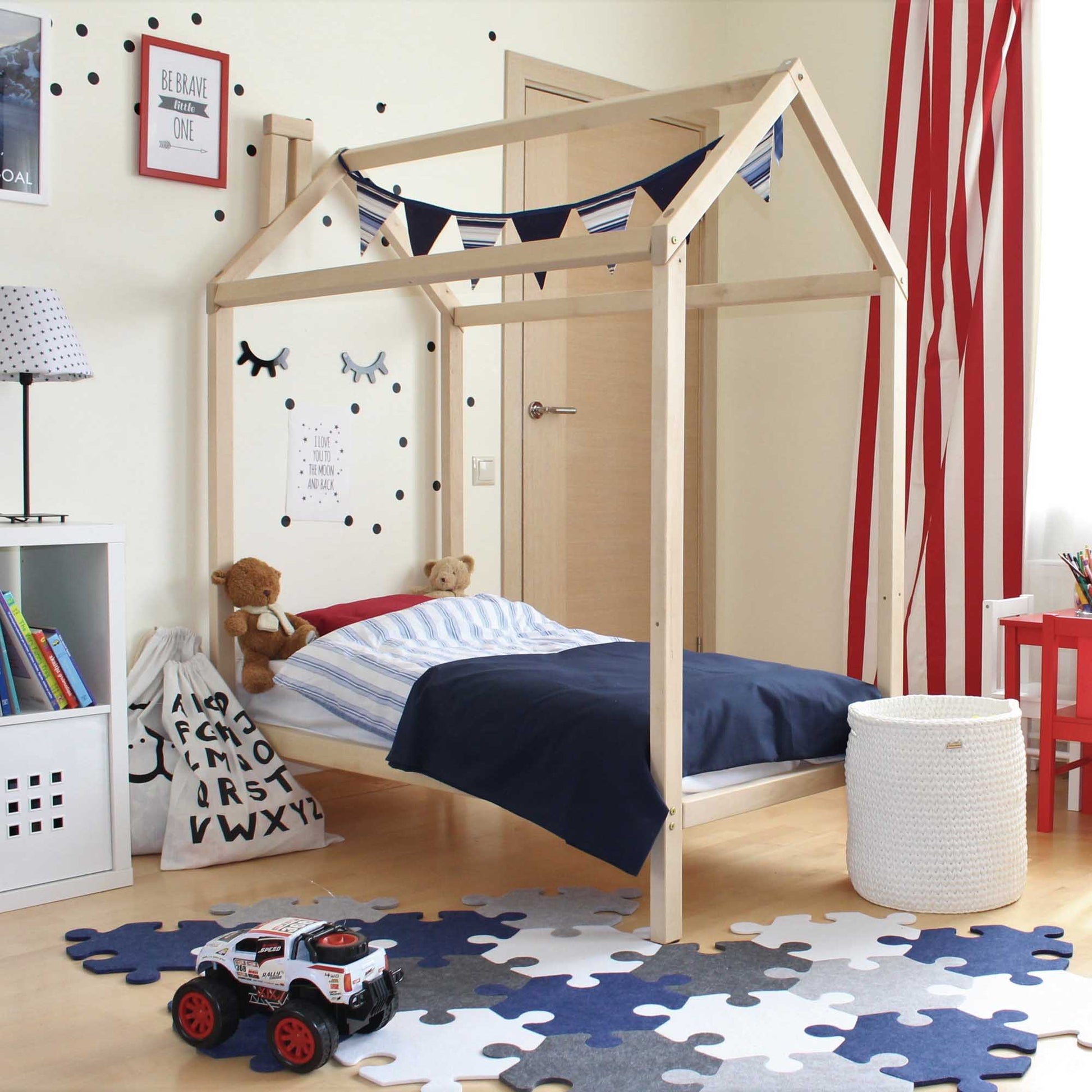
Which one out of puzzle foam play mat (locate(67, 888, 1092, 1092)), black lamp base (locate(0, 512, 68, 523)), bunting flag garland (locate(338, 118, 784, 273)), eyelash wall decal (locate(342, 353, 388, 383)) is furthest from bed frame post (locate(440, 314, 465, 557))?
puzzle foam play mat (locate(67, 888, 1092, 1092))

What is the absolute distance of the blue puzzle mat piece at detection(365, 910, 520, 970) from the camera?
210cm

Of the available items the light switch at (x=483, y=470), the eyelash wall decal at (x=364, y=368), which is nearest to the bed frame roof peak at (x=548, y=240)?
the eyelash wall decal at (x=364, y=368)

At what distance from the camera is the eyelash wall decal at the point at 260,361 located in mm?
3090

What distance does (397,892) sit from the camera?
8.01 ft

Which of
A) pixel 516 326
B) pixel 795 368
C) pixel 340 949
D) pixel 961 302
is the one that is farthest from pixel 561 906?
pixel 795 368

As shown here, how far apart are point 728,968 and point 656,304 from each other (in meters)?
1.09

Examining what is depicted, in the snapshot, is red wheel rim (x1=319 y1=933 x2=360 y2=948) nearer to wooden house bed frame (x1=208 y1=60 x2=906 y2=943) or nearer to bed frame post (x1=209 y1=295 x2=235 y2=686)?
wooden house bed frame (x1=208 y1=60 x2=906 y2=943)

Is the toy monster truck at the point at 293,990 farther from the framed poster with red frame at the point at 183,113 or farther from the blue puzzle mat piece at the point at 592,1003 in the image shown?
the framed poster with red frame at the point at 183,113

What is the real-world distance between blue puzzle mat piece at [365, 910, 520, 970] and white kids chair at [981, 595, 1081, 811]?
1482mm

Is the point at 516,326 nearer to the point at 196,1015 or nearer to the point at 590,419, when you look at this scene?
the point at 590,419

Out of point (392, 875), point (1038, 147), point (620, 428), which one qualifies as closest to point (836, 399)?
point (620, 428)

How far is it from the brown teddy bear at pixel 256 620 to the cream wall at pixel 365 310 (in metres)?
0.14

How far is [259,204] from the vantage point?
122 inches

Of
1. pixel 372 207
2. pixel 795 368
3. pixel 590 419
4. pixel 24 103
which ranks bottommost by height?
pixel 590 419
